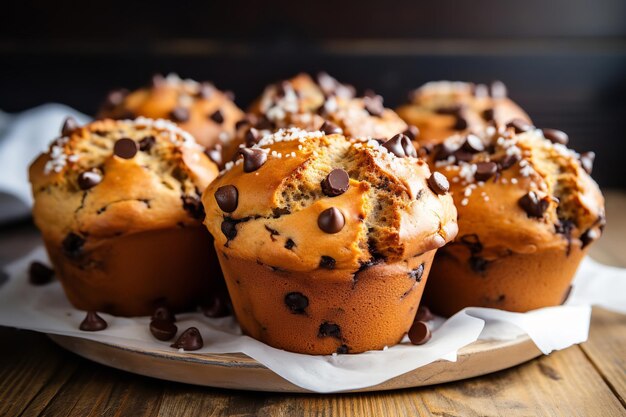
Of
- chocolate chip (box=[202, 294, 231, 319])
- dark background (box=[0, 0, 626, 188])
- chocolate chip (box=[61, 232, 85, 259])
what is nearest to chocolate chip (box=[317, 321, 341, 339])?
chocolate chip (box=[202, 294, 231, 319])

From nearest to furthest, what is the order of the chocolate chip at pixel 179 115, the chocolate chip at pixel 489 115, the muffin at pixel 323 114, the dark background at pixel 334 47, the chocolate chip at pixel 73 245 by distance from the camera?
1. the chocolate chip at pixel 73 245
2. the muffin at pixel 323 114
3. the chocolate chip at pixel 179 115
4. the chocolate chip at pixel 489 115
5. the dark background at pixel 334 47

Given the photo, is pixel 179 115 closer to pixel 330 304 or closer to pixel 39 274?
pixel 39 274

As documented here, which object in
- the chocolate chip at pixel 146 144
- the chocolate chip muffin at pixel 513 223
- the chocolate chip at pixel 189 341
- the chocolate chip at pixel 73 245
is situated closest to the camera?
the chocolate chip at pixel 189 341

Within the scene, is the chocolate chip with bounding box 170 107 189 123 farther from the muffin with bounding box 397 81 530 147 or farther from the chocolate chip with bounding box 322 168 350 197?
the chocolate chip with bounding box 322 168 350 197

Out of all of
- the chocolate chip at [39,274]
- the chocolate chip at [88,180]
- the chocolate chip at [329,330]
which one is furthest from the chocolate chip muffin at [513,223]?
the chocolate chip at [39,274]

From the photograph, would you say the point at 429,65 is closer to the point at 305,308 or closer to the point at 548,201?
the point at 548,201

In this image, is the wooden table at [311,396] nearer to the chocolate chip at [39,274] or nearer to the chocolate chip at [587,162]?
the chocolate chip at [39,274]

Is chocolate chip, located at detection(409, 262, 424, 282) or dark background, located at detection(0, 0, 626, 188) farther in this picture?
dark background, located at detection(0, 0, 626, 188)

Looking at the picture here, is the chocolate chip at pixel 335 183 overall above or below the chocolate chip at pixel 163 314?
above
